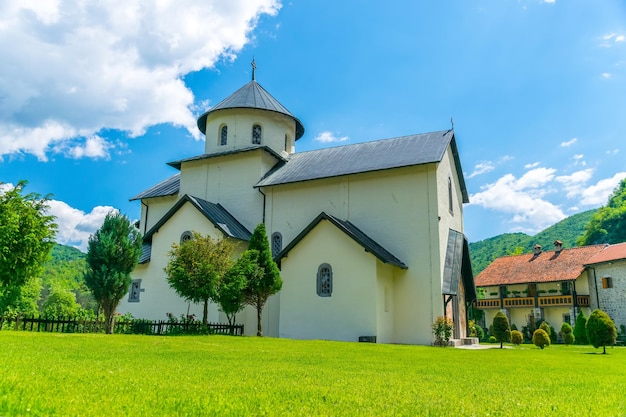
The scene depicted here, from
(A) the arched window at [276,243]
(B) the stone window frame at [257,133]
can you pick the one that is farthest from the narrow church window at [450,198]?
(B) the stone window frame at [257,133]

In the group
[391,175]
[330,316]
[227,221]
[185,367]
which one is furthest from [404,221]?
[185,367]

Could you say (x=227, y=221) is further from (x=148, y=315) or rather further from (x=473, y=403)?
(x=473, y=403)

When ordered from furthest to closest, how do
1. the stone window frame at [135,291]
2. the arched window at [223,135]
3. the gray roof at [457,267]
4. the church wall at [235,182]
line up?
the arched window at [223,135] → the church wall at [235,182] → the stone window frame at [135,291] → the gray roof at [457,267]

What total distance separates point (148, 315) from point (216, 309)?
14.2 feet

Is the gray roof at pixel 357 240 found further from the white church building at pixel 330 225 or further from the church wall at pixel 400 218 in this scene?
the church wall at pixel 400 218

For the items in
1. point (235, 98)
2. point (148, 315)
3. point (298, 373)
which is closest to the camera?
point (298, 373)

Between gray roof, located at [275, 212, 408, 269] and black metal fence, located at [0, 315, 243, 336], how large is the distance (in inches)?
205

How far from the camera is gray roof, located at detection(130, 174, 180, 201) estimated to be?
30.0 metres

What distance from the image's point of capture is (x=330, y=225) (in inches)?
875

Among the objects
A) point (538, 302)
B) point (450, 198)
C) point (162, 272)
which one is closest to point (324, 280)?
point (450, 198)

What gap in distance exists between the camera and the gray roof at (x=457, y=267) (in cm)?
2202

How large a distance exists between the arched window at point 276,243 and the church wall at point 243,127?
6111mm

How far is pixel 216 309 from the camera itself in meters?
23.0

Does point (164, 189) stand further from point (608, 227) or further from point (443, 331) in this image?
point (608, 227)
